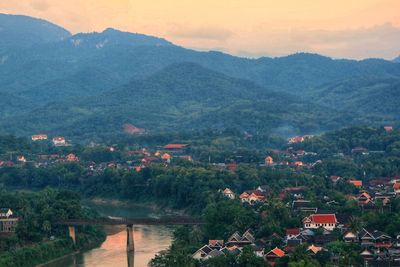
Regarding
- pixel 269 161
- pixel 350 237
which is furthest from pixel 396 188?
pixel 269 161

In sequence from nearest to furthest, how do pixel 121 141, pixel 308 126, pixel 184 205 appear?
pixel 184 205 < pixel 121 141 < pixel 308 126

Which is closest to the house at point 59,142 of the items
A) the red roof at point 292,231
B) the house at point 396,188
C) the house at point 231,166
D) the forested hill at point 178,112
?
the forested hill at point 178,112

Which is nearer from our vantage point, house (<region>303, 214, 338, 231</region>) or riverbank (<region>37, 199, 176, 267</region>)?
house (<region>303, 214, 338, 231</region>)

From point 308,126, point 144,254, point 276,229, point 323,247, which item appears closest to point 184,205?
point 144,254

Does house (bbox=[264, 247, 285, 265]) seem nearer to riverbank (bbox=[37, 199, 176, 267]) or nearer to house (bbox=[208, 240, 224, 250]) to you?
house (bbox=[208, 240, 224, 250])

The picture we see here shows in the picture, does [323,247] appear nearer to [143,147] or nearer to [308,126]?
[143,147]

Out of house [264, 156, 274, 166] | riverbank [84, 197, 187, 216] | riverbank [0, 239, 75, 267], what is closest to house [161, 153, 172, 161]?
house [264, 156, 274, 166]

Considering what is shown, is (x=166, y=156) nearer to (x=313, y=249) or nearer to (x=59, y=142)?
(x=59, y=142)
